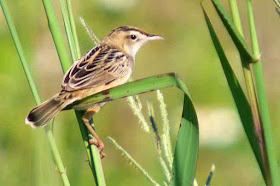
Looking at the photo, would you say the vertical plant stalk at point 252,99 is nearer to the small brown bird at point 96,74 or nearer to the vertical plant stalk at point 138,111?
the vertical plant stalk at point 138,111

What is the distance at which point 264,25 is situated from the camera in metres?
7.92

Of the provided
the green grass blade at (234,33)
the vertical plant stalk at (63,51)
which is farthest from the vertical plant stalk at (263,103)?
the vertical plant stalk at (63,51)

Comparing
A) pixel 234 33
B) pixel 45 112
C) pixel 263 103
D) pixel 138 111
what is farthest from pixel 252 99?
pixel 45 112

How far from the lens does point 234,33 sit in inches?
71.4

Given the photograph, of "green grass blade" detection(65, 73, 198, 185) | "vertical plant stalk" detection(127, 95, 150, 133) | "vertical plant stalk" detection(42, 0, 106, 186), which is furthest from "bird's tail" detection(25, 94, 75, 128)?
"green grass blade" detection(65, 73, 198, 185)

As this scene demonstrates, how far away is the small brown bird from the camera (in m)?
2.77

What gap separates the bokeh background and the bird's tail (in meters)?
0.58

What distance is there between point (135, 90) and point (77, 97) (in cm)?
111

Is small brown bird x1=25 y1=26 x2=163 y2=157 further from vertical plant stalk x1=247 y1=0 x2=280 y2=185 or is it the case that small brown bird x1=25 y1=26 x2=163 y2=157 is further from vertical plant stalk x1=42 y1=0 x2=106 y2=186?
vertical plant stalk x1=247 y1=0 x2=280 y2=185

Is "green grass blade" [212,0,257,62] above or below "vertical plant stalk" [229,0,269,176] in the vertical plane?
above

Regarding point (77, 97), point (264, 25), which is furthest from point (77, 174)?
point (264, 25)

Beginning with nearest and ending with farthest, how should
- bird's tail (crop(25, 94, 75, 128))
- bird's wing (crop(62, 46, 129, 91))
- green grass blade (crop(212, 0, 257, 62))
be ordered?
green grass blade (crop(212, 0, 257, 62)) < bird's tail (crop(25, 94, 75, 128)) < bird's wing (crop(62, 46, 129, 91))

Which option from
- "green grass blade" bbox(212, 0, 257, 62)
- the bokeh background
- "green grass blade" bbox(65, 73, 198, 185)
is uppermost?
"green grass blade" bbox(212, 0, 257, 62)

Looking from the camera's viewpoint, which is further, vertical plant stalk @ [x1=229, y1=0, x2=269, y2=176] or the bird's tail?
the bird's tail
